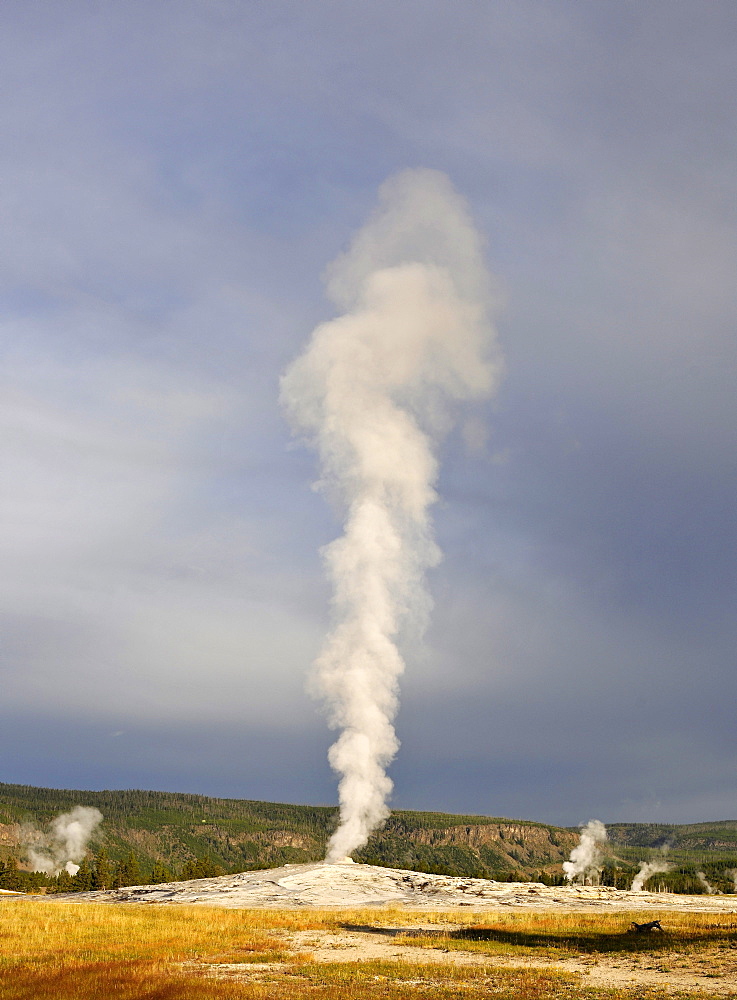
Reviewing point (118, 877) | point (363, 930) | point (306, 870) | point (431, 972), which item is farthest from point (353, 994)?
point (118, 877)

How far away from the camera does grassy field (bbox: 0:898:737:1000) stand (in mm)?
29094

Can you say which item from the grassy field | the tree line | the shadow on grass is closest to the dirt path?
the grassy field

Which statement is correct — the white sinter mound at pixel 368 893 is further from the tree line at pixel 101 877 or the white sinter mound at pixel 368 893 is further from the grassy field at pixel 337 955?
the tree line at pixel 101 877

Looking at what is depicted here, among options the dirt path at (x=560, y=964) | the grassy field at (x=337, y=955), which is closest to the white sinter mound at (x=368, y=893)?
the grassy field at (x=337, y=955)

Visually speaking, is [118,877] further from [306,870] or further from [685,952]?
[685,952]

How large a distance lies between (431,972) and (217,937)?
1829cm

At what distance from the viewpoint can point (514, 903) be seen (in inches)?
2771

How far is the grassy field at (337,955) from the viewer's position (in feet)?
95.5

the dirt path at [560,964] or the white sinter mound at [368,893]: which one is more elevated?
the dirt path at [560,964]

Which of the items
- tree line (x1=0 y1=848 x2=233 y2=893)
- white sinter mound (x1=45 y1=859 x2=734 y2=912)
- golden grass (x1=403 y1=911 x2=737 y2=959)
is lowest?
tree line (x1=0 y1=848 x2=233 y2=893)

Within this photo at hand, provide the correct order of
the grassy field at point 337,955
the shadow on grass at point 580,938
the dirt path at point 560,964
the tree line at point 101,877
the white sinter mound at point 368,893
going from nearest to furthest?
the grassy field at point 337,955, the dirt path at point 560,964, the shadow on grass at point 580,938, the white sinter mound at point 368,893, the tree line at point 101,877

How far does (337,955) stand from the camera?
4000 cm

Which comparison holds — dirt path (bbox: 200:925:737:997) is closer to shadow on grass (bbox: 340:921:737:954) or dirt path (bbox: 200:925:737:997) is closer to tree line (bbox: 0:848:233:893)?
shadow on grass (bbox: 340:921:737:954)

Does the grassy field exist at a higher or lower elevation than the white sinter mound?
higher
